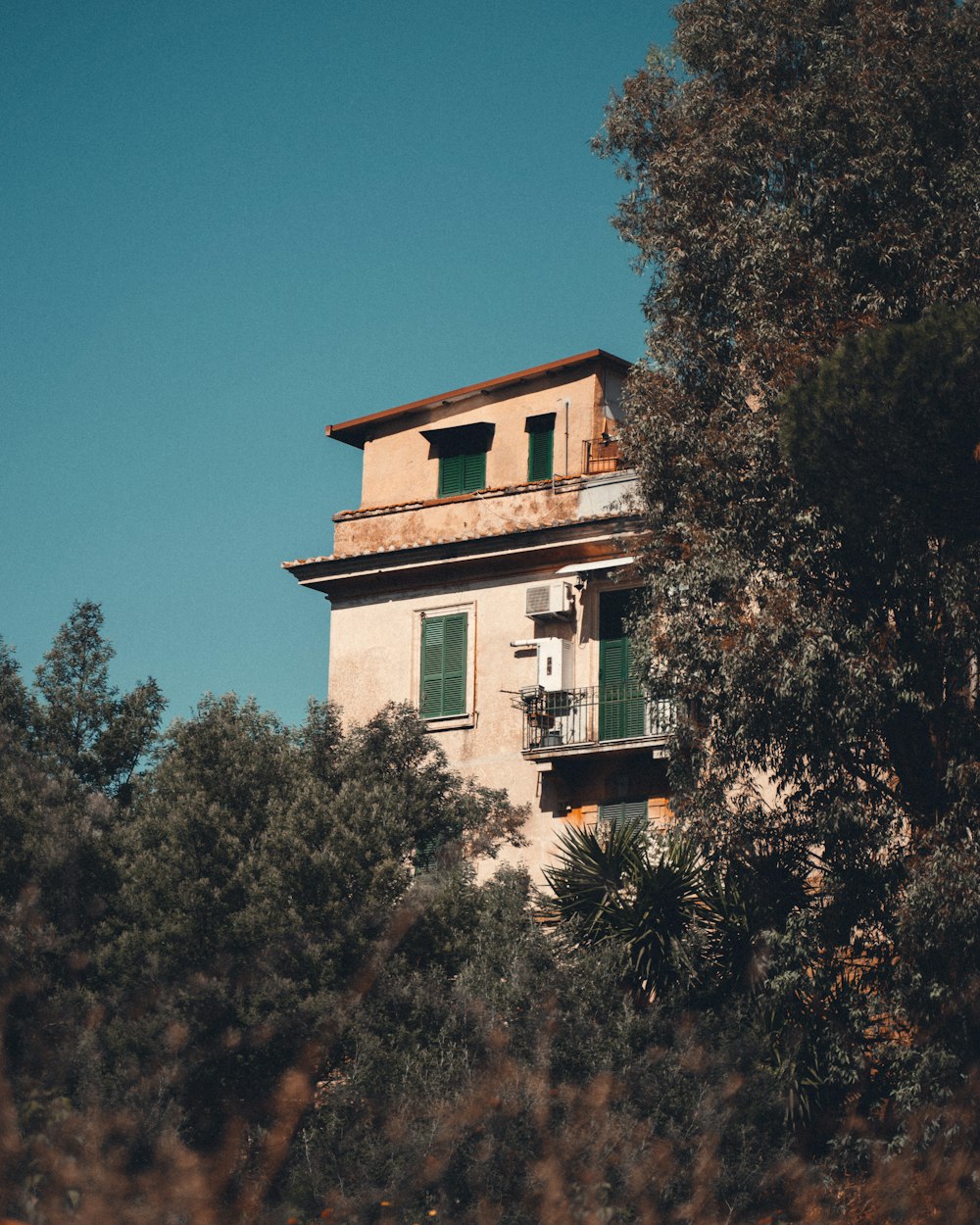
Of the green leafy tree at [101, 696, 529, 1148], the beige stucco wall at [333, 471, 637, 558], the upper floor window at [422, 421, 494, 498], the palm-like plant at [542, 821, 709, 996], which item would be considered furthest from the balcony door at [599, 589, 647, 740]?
the palm-like plant at [542, 821, 709, 996]

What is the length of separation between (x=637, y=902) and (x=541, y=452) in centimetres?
978

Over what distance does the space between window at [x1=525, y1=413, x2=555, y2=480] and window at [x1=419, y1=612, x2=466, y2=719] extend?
262 centimetres

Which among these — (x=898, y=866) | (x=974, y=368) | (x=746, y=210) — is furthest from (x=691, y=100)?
(x=898, y=866)

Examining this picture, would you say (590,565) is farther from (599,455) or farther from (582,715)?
(599,455)

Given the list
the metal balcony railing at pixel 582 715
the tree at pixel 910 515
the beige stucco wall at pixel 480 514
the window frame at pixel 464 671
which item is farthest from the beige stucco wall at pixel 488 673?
the tree at pixel 910 515

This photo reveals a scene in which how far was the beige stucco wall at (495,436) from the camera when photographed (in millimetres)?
25594

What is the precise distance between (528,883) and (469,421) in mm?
8980

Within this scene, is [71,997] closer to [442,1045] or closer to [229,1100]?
[229,1100]

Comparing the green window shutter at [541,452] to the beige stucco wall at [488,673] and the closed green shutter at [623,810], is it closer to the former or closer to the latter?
the beige stucco wall at [488,673]

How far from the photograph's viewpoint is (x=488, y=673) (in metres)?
24.4

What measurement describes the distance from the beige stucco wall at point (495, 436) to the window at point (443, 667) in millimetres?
2343

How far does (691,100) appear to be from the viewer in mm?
20406

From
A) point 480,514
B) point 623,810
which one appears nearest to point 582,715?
point 623,810

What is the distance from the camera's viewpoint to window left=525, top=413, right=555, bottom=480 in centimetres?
2573
